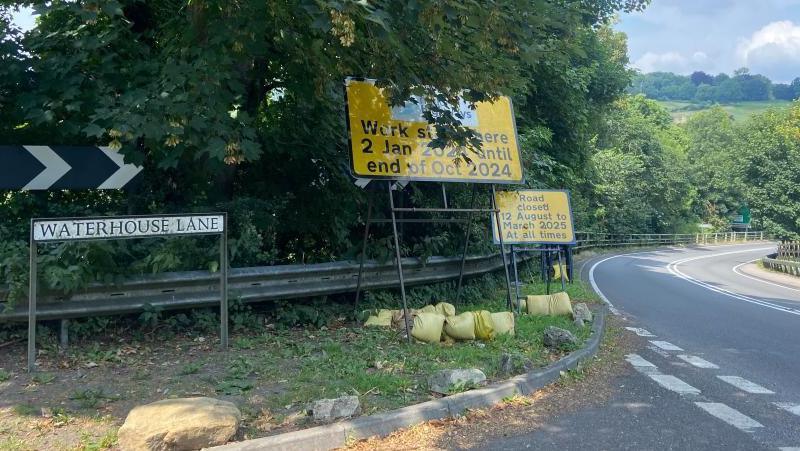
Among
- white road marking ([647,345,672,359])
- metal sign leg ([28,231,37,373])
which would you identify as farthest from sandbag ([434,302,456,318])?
metal sign leg ([28,231,37,373])

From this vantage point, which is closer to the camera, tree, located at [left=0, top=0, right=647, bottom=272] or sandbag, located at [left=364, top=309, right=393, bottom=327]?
tree, located at [left=0, top=0, right=647, bottom=272]

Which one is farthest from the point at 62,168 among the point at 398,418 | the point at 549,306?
the point at 549,306

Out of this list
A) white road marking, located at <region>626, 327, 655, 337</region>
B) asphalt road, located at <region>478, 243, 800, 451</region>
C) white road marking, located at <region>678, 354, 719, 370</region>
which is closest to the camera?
asphalt road, located at <region>478, 243, 800, 451</region>

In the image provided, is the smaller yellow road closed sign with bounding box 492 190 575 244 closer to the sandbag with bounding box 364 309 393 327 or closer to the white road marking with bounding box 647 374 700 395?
the sandbag with bounding box 364 309 393 327

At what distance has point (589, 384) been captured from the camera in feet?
20.8

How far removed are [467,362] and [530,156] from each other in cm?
673

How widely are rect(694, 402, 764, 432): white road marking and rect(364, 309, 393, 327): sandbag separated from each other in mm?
3788

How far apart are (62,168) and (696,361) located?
768 cm

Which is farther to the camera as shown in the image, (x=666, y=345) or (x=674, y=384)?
(x=666, y=345)

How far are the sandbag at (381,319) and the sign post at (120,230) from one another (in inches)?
84.7

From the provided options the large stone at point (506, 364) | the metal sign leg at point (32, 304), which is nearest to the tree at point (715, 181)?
the large stone at point (506, 364)

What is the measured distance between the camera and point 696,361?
762 centimetres

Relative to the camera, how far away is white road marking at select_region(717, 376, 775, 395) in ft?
20.4

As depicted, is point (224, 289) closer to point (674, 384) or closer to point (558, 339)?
point (558, 339)
